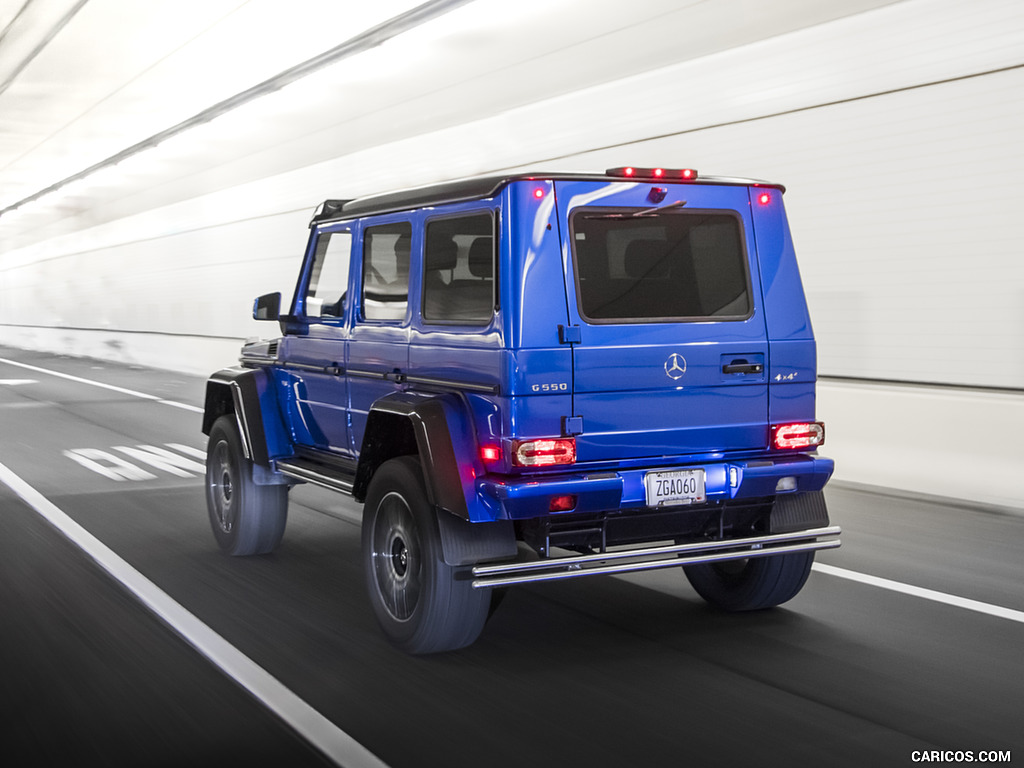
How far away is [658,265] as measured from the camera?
5.77m

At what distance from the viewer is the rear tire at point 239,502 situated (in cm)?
784

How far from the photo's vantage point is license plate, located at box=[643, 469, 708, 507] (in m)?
5.55

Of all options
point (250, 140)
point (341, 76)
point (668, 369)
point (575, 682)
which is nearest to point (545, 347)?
point (668, 369)

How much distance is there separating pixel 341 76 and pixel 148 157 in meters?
12.7

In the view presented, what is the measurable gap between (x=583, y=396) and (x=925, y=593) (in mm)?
2713

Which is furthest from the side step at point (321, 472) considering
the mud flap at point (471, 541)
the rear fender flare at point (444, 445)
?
the mud flap at point (471, 541)

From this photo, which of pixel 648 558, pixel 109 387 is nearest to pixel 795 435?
pixel 648 558

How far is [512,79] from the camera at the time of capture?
1611cm

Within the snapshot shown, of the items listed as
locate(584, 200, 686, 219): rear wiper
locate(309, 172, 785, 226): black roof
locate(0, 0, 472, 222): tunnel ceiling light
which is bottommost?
locate(584, 200, 686, 219): rear wiper

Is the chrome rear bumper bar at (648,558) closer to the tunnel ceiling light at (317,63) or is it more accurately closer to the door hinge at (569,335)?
the door hinge at (569,335)

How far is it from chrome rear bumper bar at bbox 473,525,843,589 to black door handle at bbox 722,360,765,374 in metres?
0.78

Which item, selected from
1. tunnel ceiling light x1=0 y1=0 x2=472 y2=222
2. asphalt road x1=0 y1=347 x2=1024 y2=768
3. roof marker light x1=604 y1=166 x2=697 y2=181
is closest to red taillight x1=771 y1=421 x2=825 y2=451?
asphalt road x1=0 y1=347 x2=1024 y2=768

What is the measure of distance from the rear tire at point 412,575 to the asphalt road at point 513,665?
5.1 inches

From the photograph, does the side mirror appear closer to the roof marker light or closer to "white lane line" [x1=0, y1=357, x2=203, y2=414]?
the roof marker light
